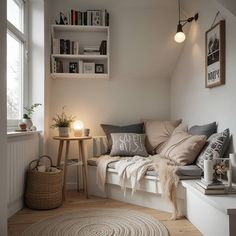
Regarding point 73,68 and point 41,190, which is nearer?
point 41,190

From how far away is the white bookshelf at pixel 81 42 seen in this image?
3574 mm

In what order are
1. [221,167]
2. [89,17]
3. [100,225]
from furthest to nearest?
1. [89,17]
2. [100,225]
3. [221,167]

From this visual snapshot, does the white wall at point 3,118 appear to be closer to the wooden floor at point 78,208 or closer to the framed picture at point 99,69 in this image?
the wooden floor at point 78,208

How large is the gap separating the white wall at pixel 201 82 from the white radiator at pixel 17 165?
198cm

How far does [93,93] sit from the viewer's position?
3.87 m

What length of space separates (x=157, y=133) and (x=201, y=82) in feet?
3.00

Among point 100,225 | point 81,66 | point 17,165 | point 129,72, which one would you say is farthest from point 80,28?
point 100,225

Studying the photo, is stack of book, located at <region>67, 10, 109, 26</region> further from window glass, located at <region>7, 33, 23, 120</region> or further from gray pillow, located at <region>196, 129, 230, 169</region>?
gray pillow, located at <region>196, 129, 230, 169</region>

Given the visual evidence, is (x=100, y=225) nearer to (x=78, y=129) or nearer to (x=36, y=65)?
(x=78, y=129)

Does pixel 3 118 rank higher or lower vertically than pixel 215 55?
lower

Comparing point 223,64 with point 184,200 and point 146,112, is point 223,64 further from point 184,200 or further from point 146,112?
point 146,112

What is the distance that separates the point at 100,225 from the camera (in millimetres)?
2320

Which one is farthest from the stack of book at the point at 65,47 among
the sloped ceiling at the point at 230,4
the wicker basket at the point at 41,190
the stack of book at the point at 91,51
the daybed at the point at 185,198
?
the sloped ceiling at the point at 230,4

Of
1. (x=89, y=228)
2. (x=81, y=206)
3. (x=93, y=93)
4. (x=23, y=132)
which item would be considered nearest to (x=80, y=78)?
(x=93, y=93)
